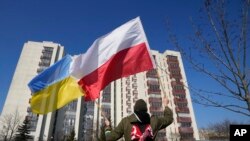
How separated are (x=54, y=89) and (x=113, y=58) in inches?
86.1

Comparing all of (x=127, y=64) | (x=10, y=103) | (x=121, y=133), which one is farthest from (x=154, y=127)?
(x=10, y=103)

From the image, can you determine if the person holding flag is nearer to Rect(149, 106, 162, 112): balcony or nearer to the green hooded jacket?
the green hooded jacket

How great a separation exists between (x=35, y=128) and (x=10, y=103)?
10.6 metres

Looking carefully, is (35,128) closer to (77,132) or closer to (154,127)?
(77,132)

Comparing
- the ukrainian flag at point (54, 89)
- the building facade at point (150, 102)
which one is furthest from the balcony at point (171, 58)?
the ukrainian flag at point (54, 89)

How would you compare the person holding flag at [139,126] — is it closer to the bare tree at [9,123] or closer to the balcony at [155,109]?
the balcony at [155,109]

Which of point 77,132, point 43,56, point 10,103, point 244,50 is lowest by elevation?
point 244,50

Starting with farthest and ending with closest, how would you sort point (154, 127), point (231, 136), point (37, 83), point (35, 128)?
point (35, 128) → point (37, 83) → point (231, 136) → point (154, 127)

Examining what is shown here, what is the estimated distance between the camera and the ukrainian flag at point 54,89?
7258 mm

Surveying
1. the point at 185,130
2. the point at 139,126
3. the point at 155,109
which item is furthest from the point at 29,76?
the point at 139,126

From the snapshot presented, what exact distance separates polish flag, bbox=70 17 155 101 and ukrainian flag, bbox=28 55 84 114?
41cm

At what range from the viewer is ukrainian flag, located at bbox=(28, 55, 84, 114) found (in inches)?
286

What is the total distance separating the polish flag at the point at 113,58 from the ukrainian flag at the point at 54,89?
1.35ft

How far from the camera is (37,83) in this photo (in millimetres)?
7863
